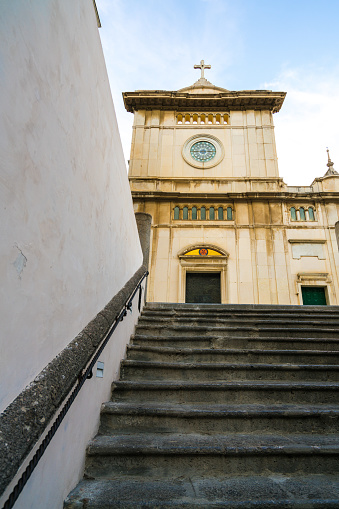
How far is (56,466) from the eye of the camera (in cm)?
142

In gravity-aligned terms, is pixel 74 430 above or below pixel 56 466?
above

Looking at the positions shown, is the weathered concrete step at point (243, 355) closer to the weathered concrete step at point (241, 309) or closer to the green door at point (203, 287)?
the weathered concrete step at point (241, 309)

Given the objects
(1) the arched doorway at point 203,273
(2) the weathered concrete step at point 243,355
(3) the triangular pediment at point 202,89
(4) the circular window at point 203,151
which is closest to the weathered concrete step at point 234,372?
(2) the weathered concrete step at point 243,355

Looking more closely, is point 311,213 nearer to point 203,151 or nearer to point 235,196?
point 235,196

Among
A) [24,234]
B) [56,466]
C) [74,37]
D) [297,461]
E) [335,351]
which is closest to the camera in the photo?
[24,234]

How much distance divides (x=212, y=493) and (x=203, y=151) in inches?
542

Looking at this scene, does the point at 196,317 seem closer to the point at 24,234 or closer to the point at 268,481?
the point at 268,481

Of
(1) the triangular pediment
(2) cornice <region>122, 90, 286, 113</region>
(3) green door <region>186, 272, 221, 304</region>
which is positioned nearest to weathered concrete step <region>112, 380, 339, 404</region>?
(3) green door <region>186, 272, 221, 304</region>

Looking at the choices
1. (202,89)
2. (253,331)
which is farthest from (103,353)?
(202,89)

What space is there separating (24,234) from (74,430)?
1.22 metres

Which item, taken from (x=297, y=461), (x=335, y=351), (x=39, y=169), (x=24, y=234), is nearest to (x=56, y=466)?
(x=24, y=234)

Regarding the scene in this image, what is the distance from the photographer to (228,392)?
2.58 meters

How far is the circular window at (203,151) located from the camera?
13719 mm

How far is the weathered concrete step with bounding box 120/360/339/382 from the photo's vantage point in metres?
2.89
